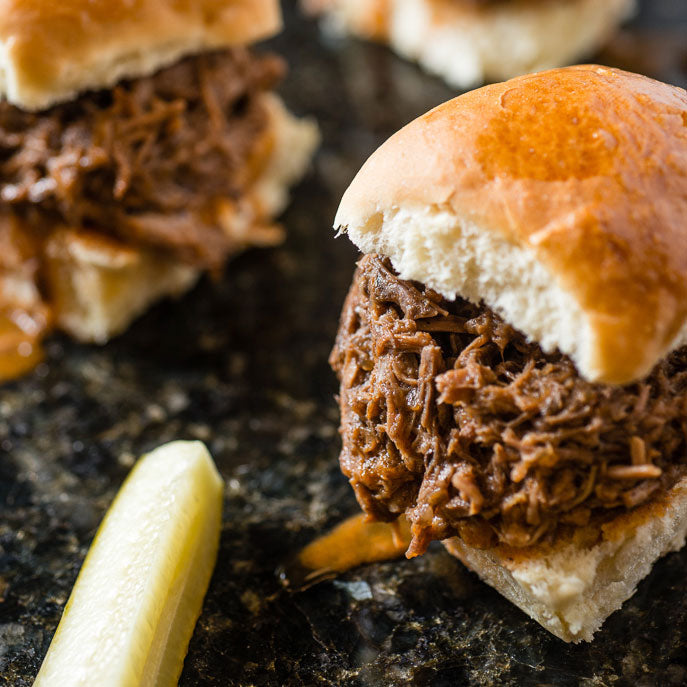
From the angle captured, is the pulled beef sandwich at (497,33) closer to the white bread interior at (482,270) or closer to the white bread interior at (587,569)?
the white bread interior at (482,270)

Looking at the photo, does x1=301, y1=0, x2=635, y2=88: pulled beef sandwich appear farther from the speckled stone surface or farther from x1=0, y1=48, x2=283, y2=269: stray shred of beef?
x1=0, y1=48, x2=283, y2=269: stray shred of beef

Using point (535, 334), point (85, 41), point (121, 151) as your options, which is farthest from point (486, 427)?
point (85, 41)

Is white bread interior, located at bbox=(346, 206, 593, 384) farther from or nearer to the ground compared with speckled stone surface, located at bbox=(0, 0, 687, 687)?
farther from the ground

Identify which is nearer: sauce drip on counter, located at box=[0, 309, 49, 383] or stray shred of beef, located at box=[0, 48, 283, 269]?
stray shred of beef, located at box=[0, 48, 283, 269]

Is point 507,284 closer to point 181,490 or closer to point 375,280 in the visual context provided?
point 375,280

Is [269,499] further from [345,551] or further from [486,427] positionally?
[486,427]

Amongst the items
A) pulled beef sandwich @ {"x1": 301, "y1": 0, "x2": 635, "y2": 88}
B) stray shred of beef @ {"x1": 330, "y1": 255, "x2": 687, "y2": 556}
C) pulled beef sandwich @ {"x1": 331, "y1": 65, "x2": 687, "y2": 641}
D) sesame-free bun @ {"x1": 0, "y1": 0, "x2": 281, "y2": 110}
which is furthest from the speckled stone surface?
sesame-free bun @ {"x1": 0, "y1": 0, "x2": 281, "y2": 110}

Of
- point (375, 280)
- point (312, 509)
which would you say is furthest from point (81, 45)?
point (312, 509)
